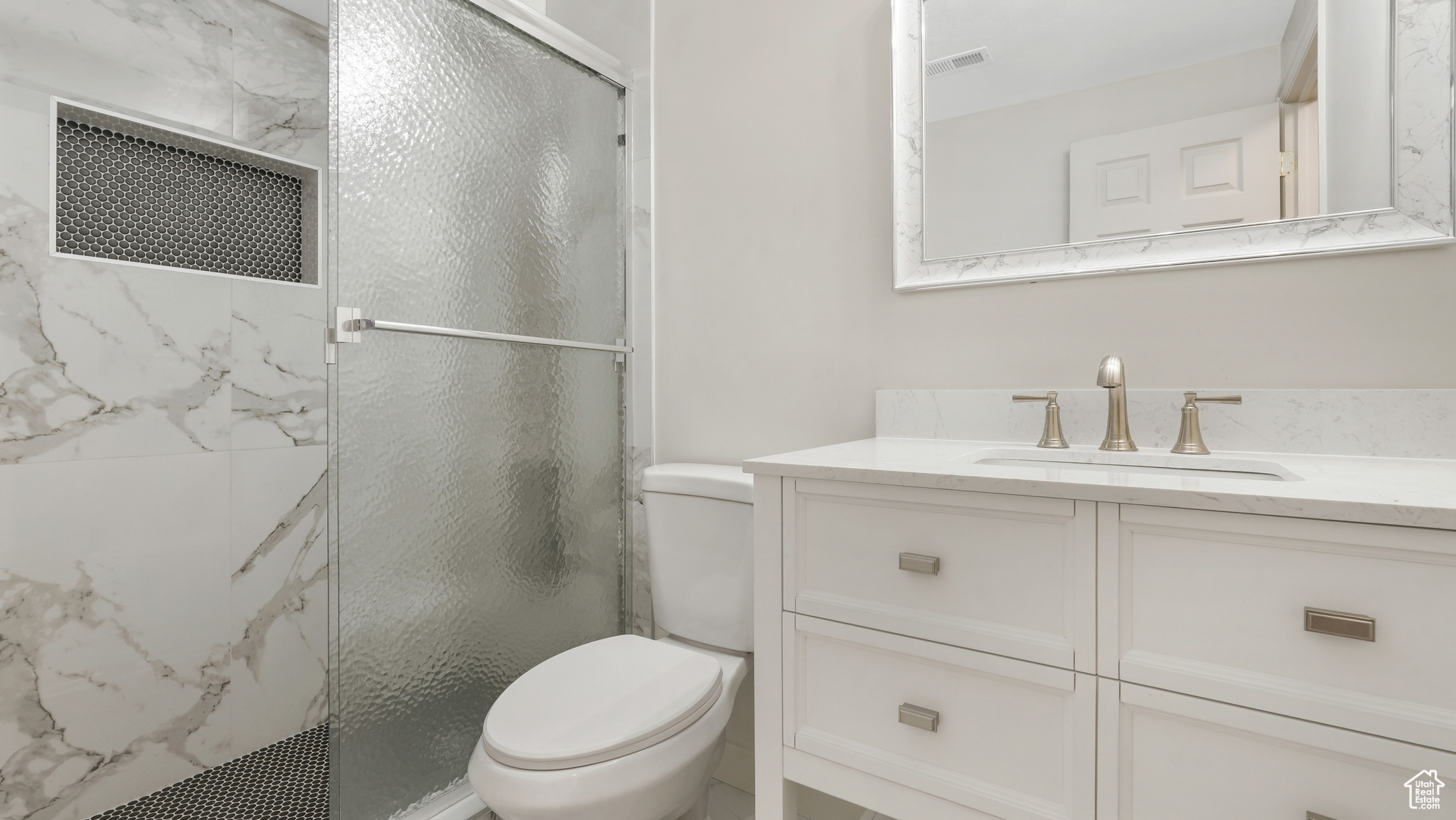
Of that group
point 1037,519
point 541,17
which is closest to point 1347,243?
point 1037,519

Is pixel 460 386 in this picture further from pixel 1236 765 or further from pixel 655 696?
pixel 1236 765

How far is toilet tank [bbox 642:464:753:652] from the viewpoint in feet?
4.56

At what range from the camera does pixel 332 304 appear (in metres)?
1.15

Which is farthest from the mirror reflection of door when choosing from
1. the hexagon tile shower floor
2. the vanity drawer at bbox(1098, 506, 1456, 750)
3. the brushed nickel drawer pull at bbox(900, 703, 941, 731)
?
the hexagon tile shower floor

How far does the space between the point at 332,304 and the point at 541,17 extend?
0.87m

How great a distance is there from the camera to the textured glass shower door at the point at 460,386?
119 cm

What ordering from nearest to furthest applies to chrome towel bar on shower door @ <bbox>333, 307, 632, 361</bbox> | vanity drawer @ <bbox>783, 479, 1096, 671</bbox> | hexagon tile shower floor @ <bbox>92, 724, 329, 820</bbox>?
vanity drawer @ <bbox>783, 479, 1096, 671</bbox> → chrome towel bar on shower door @ <bbox>333, 307, 632, 361</bbox> → hexagon tile shower floor @ <bbox>92, 724, 329, 820</bbox>

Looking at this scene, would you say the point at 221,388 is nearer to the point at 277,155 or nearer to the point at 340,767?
the point at 277,155

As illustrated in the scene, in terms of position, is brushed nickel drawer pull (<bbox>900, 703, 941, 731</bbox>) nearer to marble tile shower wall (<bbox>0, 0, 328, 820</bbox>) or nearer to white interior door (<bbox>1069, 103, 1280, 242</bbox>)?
white interior door (<bbox>1069, 103, 1280, 242</bbox>)

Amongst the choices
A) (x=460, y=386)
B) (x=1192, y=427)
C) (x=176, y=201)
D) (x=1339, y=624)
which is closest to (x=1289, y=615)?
(x=1339, y=624)

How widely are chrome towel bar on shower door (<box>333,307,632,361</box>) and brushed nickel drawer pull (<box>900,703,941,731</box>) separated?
1.11 m

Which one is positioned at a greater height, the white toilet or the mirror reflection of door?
the mirror reflection of door

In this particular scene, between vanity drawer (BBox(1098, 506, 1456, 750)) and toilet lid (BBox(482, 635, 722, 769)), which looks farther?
toilet lid (BBox(482, 635, 722, 769))

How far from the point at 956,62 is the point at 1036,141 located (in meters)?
0.25
